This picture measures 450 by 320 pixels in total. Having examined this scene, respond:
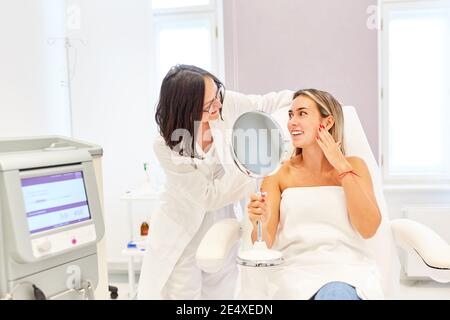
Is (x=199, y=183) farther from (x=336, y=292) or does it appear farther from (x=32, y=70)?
(x=32, y=70)

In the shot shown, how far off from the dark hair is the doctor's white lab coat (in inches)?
1.6

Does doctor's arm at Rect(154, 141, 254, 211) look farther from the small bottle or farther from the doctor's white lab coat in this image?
the small bottle

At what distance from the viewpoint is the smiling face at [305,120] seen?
1336mm

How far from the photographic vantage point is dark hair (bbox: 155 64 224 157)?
1336 millimetres

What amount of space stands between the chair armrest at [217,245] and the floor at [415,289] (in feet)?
1.48

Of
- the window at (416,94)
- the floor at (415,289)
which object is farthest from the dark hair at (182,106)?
the window at (416,94)

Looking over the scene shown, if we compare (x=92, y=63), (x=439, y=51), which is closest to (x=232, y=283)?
(x=92, y=63)

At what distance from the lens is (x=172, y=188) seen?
1439mm

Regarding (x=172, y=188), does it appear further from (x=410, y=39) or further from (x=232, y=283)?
(x=410, y=39)

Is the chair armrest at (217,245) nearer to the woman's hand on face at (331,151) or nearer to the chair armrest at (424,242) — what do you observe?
the woman's hand on face at (331,151)

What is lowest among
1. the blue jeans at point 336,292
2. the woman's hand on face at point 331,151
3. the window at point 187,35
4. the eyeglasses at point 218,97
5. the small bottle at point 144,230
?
the small bottle at point 144,230

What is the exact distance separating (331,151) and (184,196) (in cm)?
48

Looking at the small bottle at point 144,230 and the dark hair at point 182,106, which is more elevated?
the dark hair at point 182,106
